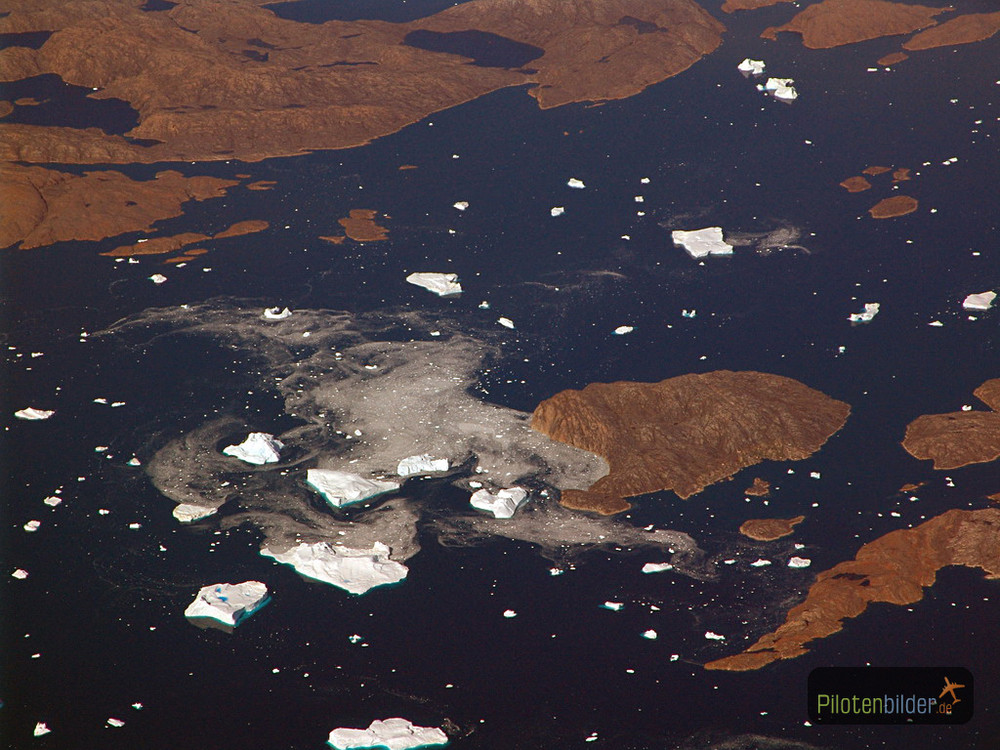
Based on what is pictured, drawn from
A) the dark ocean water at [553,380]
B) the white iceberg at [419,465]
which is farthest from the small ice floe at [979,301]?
the white iceberg at [419,465]

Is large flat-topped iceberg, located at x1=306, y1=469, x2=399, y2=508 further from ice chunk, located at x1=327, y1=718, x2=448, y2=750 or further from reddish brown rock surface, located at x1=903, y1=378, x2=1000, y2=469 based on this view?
reddish brown rock surface, located at x1=903, y1=378, x2=1000, y2=469

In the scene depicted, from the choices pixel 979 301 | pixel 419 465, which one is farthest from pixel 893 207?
pixel 419 465

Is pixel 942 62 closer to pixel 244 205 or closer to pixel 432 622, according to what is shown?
pixel 244 205

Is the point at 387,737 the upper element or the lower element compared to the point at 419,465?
lower

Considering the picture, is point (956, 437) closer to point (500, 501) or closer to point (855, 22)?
point (500, 501)

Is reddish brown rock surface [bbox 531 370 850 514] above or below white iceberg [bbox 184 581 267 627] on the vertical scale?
above

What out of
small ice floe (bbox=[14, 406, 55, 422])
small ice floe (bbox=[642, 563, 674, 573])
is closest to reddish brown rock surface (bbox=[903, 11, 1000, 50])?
small ice floe (bbox=[642, 563, 674, 573])
